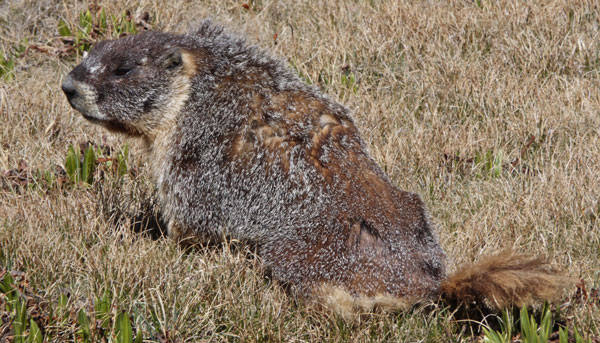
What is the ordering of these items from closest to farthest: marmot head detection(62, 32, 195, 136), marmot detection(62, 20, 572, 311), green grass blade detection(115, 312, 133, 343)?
green grass blade detection(115, 312, 133, 343) < marmot detection(62, 20, 572, 311) < marmot head detection(62, 32, 195, 136)

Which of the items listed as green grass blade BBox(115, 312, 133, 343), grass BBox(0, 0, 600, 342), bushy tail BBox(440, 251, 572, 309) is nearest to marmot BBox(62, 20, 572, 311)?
bushy tail BBox(440, 251, 572, 309)

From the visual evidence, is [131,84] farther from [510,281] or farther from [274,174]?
[510,281]

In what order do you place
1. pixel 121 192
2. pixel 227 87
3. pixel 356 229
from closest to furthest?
1. pixel 356 229
2. pixel 227 87
3. pixel 121 192

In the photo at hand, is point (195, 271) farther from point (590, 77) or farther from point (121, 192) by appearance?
point (590, 77)

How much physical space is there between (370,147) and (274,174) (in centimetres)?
187

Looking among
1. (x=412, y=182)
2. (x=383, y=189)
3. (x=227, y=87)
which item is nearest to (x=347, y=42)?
(x=412, y=182)

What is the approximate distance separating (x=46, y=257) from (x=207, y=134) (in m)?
1.26

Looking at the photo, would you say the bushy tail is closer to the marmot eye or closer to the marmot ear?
the marmot ear

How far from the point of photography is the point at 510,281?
4.14 m

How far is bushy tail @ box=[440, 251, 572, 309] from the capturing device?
4.16 m

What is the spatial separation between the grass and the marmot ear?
1.06 meters

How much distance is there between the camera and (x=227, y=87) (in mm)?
5309

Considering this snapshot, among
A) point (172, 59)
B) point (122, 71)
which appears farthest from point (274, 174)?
point (122, 71)

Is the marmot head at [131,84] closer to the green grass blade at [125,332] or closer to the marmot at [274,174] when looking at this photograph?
the marmot at [274,174]
